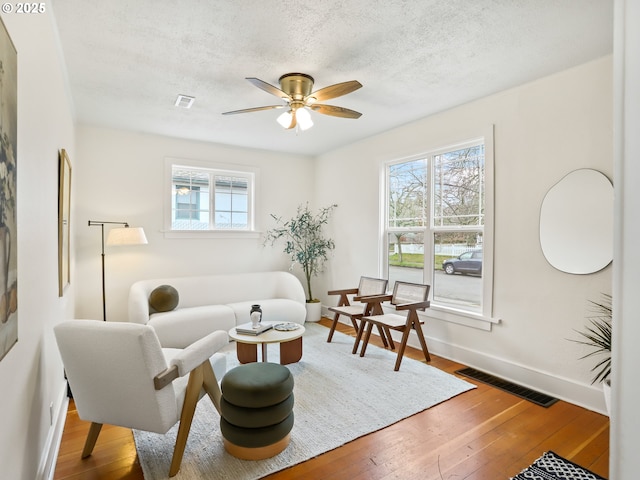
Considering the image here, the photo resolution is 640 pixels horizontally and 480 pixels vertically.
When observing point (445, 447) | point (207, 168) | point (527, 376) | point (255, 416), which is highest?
point (207, 168)

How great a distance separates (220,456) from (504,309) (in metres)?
2.66

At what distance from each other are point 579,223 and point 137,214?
4.80 metres

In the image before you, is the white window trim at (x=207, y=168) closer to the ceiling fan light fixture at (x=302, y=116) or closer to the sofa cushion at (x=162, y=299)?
the sofa cushion at (x=162, y=299)

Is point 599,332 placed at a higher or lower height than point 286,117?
lower

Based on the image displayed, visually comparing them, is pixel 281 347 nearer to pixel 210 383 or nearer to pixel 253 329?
pixel 253 329

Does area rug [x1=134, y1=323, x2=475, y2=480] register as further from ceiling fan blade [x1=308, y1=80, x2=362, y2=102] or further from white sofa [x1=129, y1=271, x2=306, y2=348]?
ceiling fan blade [x1=308, y1=80, x2=362, y2=102]

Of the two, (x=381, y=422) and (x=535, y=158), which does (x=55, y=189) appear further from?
(x=535, y=158)

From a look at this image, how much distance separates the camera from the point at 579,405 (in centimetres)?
269

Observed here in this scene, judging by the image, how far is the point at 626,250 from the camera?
58 cm

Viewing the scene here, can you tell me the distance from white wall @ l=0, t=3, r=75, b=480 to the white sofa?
4.89 feet

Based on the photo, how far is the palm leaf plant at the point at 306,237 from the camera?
18.0ft

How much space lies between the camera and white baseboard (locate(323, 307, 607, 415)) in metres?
2.64

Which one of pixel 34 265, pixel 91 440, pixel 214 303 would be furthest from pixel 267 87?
pixel 214 303

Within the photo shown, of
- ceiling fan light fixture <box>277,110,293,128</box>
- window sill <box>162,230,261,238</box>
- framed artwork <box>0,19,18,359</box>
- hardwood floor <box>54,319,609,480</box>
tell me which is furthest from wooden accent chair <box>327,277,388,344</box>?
framed artwork <box>0,19,18,359</box>
